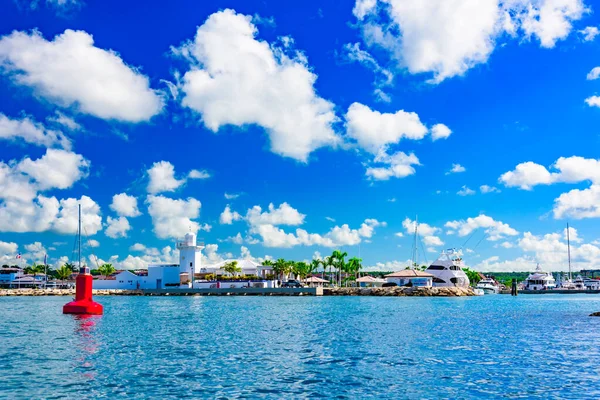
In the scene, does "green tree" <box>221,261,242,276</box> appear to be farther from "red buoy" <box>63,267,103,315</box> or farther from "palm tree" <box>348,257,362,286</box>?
"red buoy" <box>63,267,103,315</box>

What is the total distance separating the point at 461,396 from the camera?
20.6 metres

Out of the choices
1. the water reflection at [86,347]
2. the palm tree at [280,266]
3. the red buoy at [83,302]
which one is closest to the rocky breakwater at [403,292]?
the palm tree at [280,266]

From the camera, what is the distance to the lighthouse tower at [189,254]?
158 metres

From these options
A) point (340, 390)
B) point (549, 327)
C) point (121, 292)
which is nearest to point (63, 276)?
point (121, 292)

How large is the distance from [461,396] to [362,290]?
4788 inches

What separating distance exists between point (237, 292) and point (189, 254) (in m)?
23.3

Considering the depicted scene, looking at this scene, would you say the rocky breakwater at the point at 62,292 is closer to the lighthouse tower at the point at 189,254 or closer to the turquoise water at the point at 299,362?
the lighthouse tower at the point at 189,254

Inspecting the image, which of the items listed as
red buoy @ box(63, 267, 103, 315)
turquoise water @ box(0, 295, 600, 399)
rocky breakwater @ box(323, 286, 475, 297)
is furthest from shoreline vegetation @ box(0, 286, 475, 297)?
turquoise water @ box(0, 295, 600, 399)

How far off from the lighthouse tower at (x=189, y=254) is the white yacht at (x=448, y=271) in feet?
220

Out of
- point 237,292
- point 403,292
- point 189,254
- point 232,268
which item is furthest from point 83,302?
point 232,268

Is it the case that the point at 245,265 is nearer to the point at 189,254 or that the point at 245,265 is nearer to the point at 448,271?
the point at 189,254

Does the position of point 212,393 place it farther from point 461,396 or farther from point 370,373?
point 461,396

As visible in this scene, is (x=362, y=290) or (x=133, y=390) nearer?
(x=133, y=390)

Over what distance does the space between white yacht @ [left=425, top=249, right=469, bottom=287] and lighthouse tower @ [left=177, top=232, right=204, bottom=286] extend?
2641 inches
